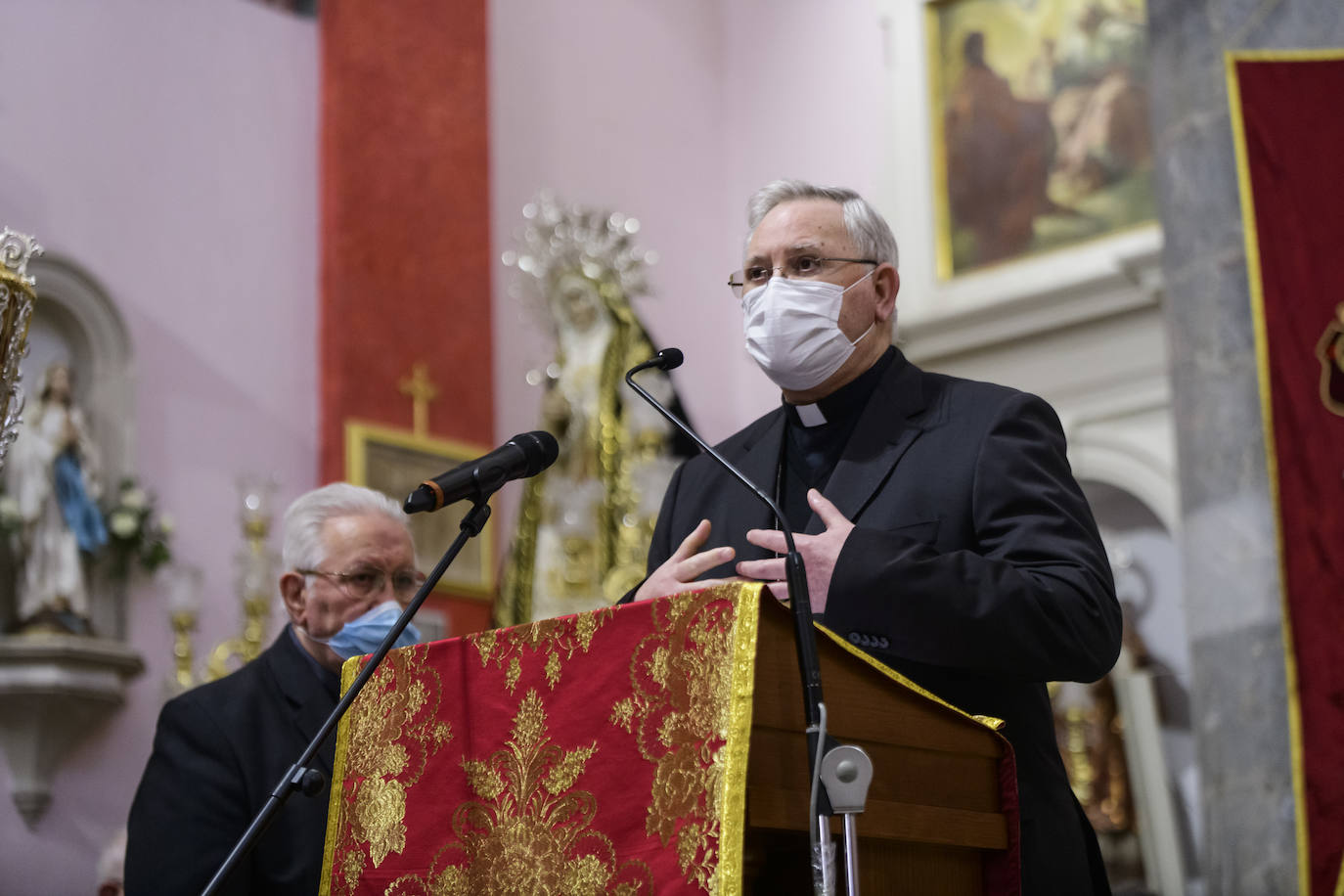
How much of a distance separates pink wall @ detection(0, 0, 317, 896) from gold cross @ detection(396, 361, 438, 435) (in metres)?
0.58

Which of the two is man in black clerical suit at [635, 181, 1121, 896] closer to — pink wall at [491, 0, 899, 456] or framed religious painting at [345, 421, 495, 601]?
framed religious painting at [345, 421, 495, 601]

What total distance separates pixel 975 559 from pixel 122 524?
6.92 m

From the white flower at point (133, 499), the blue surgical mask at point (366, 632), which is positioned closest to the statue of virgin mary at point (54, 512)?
the white flower at point (133, 499)

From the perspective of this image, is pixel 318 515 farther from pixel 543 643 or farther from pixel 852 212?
pixel 543 643

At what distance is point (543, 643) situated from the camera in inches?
95.4

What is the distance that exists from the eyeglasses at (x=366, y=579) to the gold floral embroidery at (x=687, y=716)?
192 centimetres

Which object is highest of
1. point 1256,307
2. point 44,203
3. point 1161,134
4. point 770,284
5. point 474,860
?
point 44,203

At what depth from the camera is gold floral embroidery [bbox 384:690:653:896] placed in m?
2.24

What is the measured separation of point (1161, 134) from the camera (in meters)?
6.83

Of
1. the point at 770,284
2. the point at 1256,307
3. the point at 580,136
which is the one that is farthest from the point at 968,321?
the point at 770,284

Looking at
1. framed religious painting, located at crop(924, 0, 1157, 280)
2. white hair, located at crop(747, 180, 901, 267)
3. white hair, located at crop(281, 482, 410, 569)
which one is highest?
framed religious painting, located at crop(924, 0, 1157, 280)

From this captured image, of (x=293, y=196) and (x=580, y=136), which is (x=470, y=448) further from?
(x=580, y=136)

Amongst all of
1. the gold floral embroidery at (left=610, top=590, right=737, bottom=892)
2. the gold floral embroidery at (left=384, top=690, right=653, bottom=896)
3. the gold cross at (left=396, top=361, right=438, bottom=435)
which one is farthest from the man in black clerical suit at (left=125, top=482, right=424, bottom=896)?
the gold cross at (left=396, top=361, right=438, bottom=435)

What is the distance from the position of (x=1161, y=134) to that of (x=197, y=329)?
223 inches
